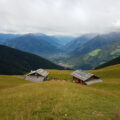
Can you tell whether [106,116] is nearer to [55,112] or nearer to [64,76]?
[55,112]

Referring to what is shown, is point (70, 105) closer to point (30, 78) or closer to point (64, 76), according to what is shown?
→ point (30, 78)

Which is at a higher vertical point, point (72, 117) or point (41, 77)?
point (41, 77)

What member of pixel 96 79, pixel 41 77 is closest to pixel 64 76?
pixel 41 77

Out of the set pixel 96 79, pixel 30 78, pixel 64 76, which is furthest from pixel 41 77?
pixel 96 79

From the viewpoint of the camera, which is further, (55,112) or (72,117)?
(55,112)

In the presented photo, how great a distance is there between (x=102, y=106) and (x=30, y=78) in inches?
3158

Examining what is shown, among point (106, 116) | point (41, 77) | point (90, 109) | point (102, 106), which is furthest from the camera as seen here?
point (41, 77)

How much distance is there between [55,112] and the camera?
21109 mm

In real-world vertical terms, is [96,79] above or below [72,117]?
above

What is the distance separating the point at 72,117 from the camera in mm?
19609

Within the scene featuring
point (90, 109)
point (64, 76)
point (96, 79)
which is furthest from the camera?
point (64, 76)

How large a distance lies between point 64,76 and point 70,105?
88624 mm

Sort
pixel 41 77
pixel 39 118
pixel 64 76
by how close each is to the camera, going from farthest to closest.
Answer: pixel 64 76
pixel 41 77
pixel 39 118

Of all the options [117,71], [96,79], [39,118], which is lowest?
[39,118]
